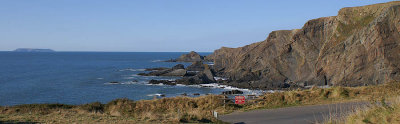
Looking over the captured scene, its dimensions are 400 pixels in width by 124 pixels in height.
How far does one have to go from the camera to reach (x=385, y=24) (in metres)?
51.7

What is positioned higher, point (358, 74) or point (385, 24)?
point (385, 24)

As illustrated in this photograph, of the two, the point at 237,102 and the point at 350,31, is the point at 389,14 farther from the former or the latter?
the point at 237,102

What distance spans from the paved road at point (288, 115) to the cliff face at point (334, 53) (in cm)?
3692

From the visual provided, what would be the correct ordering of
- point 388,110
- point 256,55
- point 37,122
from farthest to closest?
point 256,55, point 37,122, point 388,110

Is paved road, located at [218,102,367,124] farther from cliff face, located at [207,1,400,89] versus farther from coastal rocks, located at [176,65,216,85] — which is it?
coastal rocks, located at [176,65,216,85]

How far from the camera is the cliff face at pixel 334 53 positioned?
5144 centimetres

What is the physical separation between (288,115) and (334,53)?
44655 millimetres

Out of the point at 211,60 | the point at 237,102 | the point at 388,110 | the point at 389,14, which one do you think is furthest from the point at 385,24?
the point at 211,60

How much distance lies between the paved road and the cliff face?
A: 36.9 m

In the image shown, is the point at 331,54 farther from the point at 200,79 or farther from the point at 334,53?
the point at 200,79

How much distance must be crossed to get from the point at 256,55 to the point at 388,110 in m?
70.7

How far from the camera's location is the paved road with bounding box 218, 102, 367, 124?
1518cm

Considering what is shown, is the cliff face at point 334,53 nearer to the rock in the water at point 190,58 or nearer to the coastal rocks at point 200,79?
the coastal rocks at point 200,79

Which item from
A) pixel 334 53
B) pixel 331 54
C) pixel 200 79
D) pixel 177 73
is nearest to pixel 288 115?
pixel 334 53
